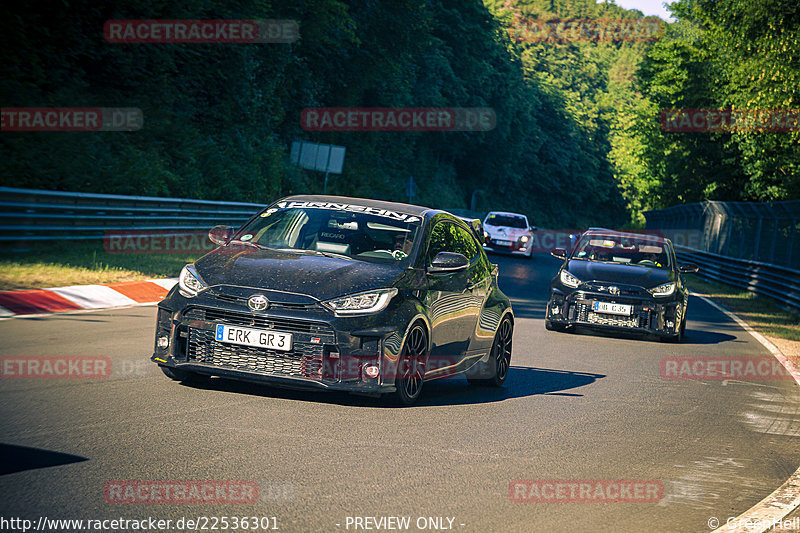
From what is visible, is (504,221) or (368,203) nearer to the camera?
(368,203)

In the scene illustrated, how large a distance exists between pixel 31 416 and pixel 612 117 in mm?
118945

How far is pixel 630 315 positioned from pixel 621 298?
0.91 ft

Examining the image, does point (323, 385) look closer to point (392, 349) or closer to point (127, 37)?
point (392, 349)

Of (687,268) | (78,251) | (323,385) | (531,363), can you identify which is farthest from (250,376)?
(78,251)

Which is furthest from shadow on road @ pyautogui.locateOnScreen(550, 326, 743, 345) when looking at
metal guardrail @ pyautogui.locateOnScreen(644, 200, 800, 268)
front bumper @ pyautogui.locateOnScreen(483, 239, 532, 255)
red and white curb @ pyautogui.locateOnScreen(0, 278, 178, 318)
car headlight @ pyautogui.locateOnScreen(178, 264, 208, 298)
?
front bumper @ pyautogui.locateOnScreen(483, 239, 532, 255)

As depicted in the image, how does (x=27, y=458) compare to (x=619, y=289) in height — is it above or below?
below

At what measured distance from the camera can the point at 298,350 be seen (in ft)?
23.9

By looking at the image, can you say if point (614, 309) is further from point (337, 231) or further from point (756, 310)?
point (756, 310)

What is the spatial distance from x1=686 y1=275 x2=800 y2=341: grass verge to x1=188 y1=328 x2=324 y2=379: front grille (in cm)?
1259

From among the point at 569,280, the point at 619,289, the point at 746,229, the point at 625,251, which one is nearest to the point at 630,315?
the point at 619,289

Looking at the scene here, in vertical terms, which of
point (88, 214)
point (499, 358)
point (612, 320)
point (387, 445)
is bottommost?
point (387, 445)

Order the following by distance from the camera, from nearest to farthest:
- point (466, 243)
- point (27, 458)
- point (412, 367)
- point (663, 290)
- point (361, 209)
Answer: point (27, 458) → point (412, 367) → point (361, 209) → point (466, 243) → point (663, 290)

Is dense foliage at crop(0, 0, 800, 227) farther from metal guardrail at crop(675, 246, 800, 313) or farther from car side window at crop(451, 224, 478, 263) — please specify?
car side window at crop(451, 224, 478, 263)

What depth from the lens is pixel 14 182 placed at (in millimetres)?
19656
